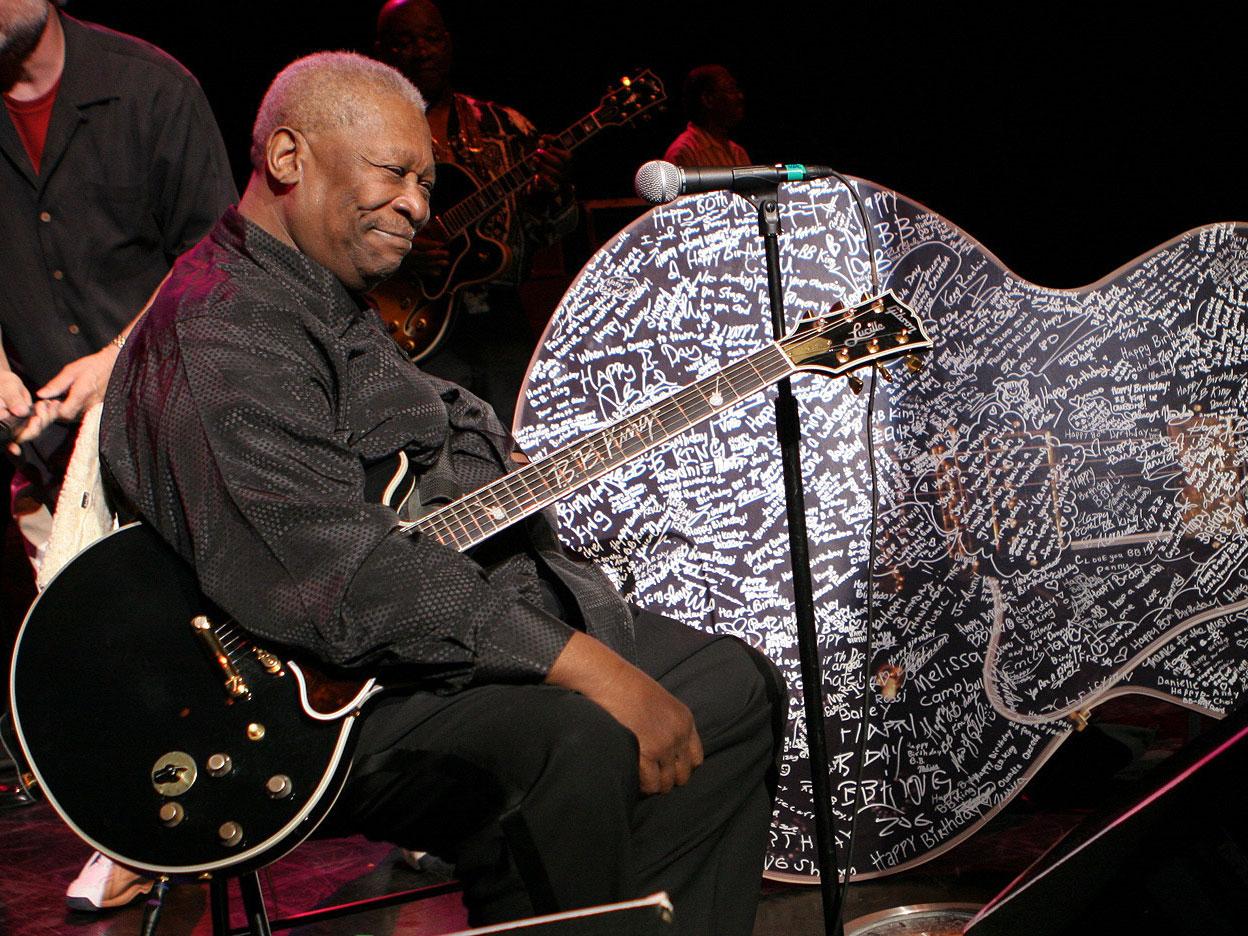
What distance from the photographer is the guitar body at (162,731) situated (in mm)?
1543

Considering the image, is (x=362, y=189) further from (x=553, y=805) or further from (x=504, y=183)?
(x=504, y=183)

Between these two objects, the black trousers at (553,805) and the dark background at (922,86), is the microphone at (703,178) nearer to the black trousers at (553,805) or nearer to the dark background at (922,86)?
the black trousers at (553,805)

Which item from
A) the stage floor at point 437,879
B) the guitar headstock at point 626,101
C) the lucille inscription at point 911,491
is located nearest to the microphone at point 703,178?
the lucille inscription at point 911,491

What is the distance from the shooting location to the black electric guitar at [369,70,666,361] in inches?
135

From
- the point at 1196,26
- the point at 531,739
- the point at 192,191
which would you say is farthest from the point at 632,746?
the point at 1196,26

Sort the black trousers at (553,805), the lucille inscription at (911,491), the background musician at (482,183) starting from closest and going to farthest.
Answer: the black trousers at (553,805)
the lucille inscription at (911,491)
the background musician at (482,183)

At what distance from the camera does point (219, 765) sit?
5.09ft

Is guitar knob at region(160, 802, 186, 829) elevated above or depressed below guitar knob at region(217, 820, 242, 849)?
above

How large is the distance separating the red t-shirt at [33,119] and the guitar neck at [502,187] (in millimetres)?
1241

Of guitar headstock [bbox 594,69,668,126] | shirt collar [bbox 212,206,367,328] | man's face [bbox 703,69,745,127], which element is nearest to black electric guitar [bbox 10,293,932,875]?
shirt collar [bbox 212,206,367,328]

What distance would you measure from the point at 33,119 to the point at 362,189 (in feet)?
3.67

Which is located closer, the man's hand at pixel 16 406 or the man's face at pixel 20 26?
the man's hand at pixel 16 406

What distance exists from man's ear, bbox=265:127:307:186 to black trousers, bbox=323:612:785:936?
814 mm

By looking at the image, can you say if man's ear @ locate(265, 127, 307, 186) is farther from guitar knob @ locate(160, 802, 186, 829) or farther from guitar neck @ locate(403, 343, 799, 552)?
guitar knob @ locate(160, 802, 186, 829)
